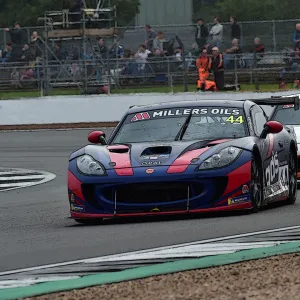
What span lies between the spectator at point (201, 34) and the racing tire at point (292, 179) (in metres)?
20.9

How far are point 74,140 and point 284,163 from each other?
13760 mm

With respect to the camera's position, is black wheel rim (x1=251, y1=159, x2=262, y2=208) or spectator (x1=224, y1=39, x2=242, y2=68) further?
spectator (x1=224, y1=39, x2=242, y2=68)

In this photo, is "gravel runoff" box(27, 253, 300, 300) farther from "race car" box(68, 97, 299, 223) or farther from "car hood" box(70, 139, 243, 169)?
"car hood" box(70, 139, 243, 169)

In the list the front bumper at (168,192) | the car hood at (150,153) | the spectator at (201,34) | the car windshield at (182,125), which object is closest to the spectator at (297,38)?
the spectator at (201,34)

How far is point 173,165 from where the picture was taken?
34.3ft

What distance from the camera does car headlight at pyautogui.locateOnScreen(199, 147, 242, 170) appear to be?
34.4ft

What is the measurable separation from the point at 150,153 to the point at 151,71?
71.1 feet

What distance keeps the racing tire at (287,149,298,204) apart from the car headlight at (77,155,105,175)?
2607mm

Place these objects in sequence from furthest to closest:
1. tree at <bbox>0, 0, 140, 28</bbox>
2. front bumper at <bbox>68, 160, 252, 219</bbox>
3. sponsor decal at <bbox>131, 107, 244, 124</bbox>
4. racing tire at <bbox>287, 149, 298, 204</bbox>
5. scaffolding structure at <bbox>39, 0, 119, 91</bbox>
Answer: tree at <bbox>0, 0, 140, 28</bbox>
scaffolding structure at <bbox>39, 0, 119, 91</bbox>
racing tire at <bbox>287, 149, 298, 204</bbox>
sponsor decal at <bbox>131, 107, 244, 124</bbox>
front bumper at <bbox>68, 160, 252, 219</bbox>

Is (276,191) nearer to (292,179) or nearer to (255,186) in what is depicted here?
(292,179)

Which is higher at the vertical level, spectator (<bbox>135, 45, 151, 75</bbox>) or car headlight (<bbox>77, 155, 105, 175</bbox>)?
car headlight (<bbox>77, 155, 105, 175</bbox>)

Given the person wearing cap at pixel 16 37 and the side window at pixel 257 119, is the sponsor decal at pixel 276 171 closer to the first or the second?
the side window at pixel 257 119

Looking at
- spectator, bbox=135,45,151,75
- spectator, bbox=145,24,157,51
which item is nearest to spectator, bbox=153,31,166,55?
spectator, bbox=145,24,157,51

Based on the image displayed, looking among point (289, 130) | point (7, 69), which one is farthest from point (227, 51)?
point (289, 130)
